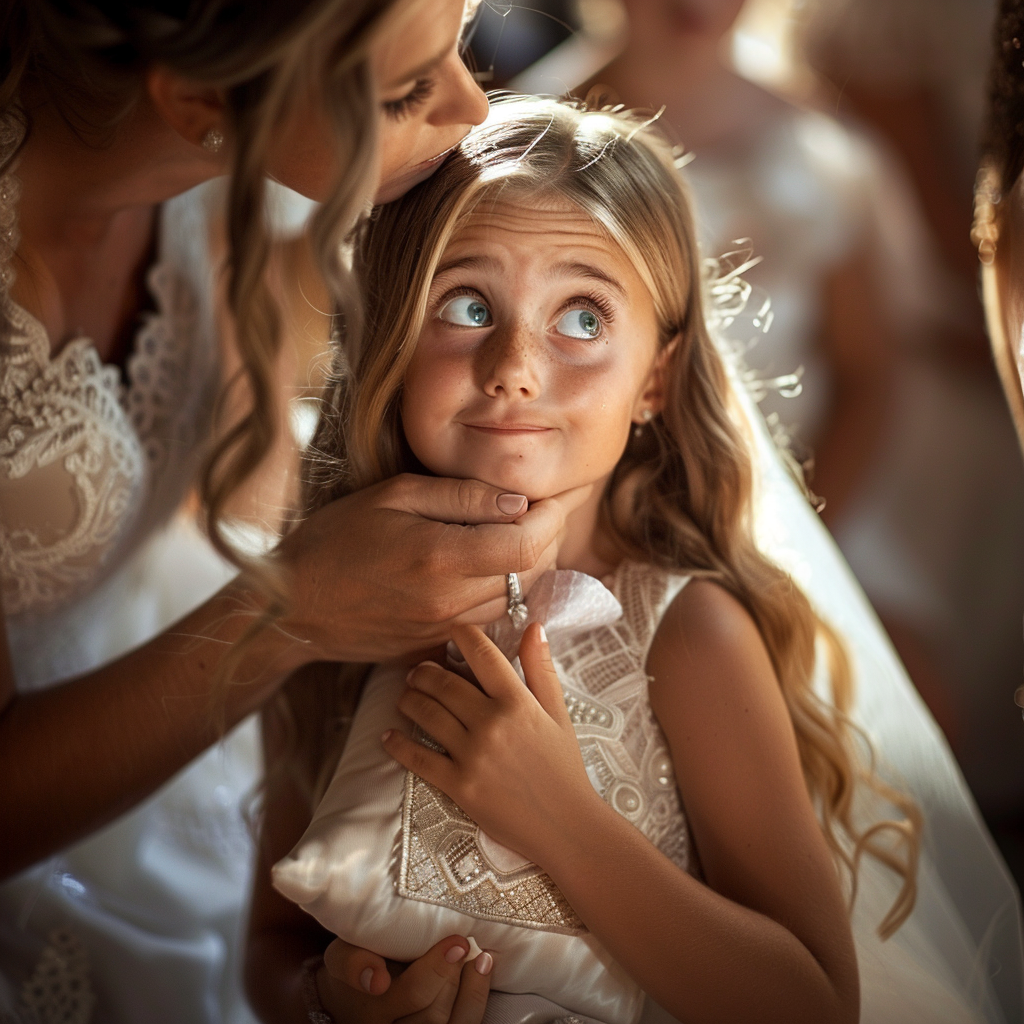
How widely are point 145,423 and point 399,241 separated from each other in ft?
1.89

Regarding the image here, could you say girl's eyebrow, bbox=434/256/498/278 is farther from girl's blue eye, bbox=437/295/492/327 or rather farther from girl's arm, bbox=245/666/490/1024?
girl's arm, bbox=245/666/490/1024

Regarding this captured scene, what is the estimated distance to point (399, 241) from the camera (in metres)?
0.84

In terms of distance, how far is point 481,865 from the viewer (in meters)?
0.76

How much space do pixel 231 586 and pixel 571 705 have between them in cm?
32

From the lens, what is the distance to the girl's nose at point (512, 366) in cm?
77

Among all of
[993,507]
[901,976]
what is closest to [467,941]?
[901,976]

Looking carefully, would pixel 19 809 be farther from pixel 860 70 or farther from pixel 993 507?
pixel 860 70

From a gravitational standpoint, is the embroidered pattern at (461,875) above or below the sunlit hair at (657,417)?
below

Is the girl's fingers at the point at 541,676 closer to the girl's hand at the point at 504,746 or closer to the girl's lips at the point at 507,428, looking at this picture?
the girl's hand at the point at 504,746

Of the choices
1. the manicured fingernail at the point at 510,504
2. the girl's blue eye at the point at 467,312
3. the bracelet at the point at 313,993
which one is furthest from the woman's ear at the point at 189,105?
the bracelet at the point at 313,993

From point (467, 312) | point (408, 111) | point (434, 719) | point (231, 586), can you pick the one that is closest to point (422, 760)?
point (434, 719)

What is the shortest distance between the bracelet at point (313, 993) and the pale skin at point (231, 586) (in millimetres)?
92

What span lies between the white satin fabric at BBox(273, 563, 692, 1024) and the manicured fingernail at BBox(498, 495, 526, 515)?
0.10 m

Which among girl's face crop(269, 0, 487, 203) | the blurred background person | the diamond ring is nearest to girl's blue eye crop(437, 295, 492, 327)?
girl's face crop(269, 0, 487, 203)
